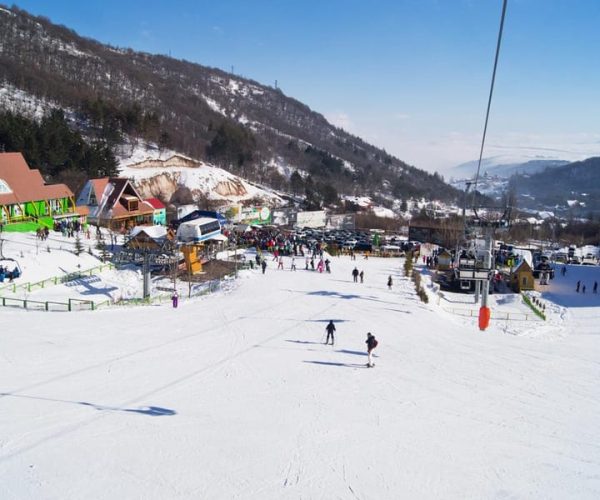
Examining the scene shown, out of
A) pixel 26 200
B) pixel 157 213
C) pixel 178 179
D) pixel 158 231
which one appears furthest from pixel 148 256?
pixel 178 179

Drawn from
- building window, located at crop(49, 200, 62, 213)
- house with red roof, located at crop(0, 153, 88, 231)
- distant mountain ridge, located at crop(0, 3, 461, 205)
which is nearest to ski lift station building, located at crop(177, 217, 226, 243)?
house with red roof, located at crop(0, 153, 88, 231)

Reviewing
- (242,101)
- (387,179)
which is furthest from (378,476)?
(242,101)

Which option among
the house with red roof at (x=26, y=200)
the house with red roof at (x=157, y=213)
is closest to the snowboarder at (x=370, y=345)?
the house with red roof at (x=26, y=200)

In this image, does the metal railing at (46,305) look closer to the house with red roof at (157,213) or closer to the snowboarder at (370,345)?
the snowboarder at (370,345)

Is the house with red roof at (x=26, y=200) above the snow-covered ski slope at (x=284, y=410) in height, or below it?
above

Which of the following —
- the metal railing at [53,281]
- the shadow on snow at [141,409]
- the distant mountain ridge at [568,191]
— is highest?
the distant mountain ridge at [568,191]
